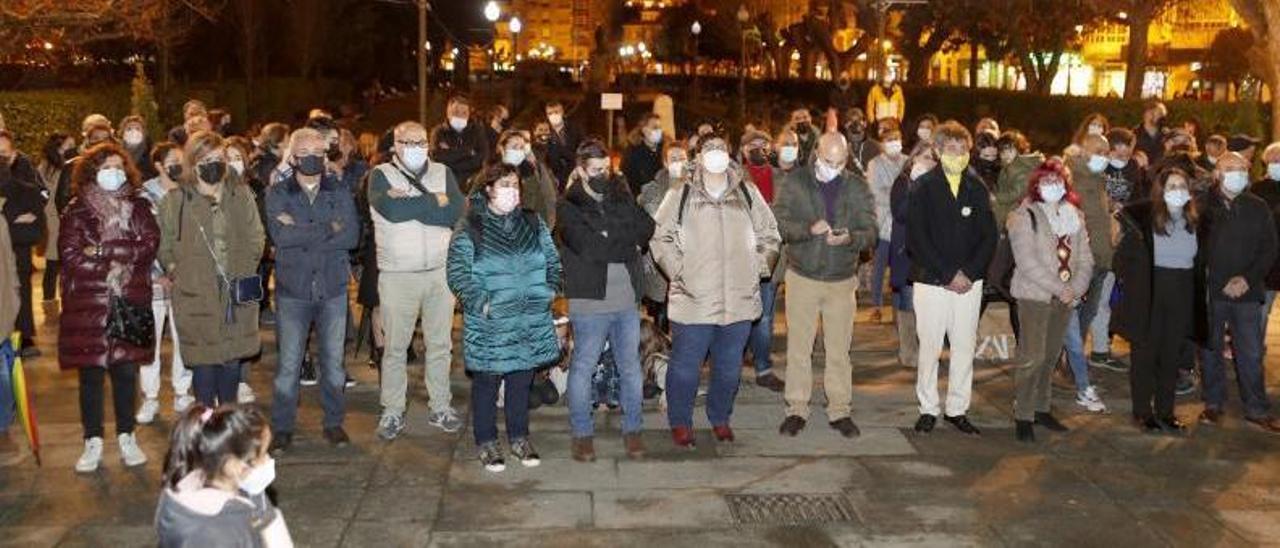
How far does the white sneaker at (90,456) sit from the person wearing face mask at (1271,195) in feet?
24.5

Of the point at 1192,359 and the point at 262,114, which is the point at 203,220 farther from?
the point at 262,114

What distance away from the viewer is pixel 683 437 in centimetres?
840

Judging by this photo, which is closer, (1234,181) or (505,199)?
(505,199)

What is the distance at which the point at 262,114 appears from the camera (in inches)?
1721

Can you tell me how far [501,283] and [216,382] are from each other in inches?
76.4

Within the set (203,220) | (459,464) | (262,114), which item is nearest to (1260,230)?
(459,464)

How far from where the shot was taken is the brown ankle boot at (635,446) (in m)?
8.16

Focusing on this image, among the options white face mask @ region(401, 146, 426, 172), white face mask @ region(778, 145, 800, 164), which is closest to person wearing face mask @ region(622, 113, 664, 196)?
white face mask @ region(778, 145, 800, 164)

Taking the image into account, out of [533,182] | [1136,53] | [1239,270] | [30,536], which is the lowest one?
[30,536]

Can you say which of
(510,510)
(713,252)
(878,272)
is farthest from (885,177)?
(510,510)

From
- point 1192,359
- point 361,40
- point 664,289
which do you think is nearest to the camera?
point 664,289

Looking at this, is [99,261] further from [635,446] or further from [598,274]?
[635,446]

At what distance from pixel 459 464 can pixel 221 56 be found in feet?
149

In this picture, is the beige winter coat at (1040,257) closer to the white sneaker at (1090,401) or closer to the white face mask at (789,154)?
the white sneaker at (1090,401)
